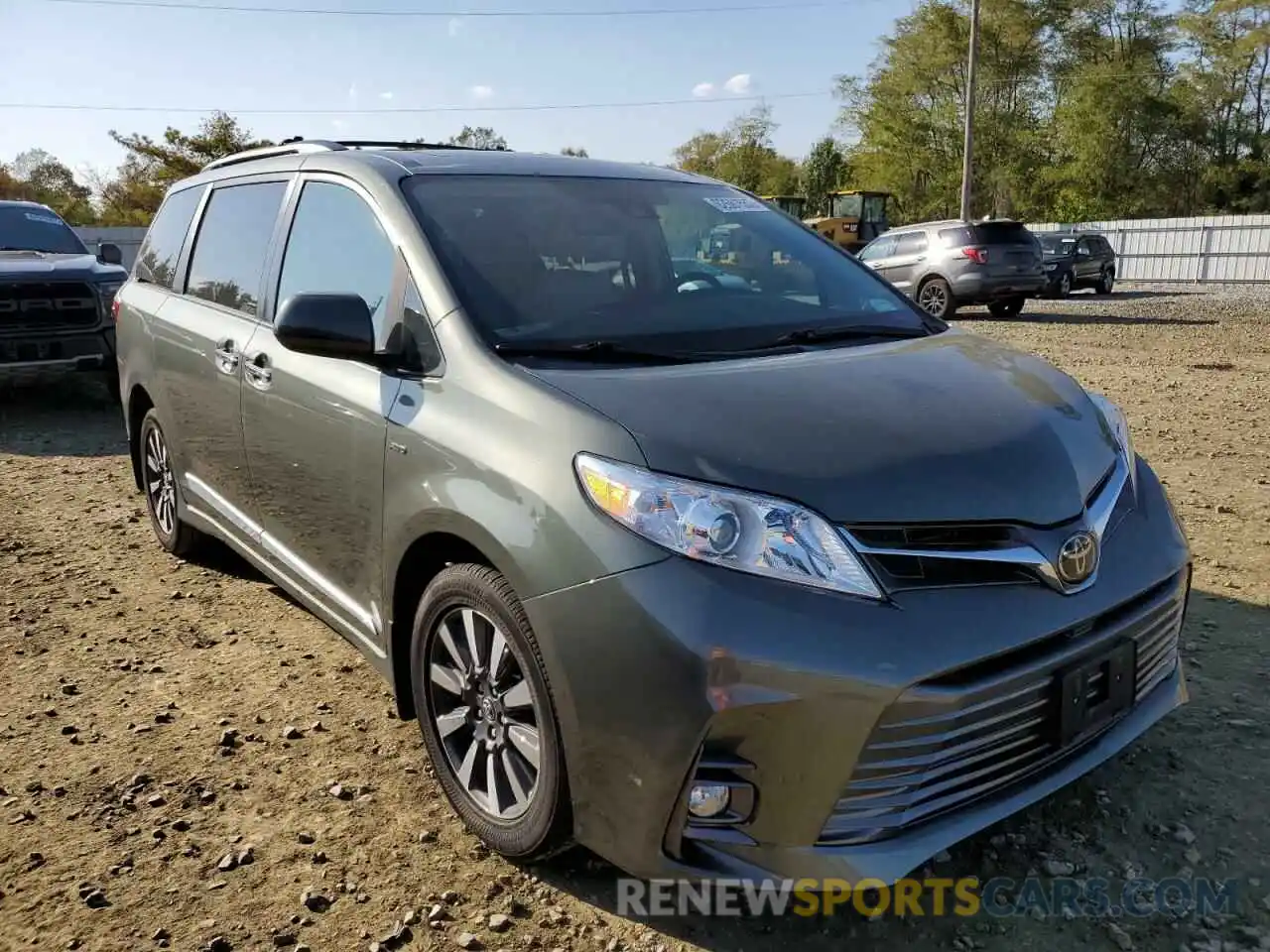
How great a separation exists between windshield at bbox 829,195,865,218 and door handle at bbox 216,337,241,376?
29.7 m

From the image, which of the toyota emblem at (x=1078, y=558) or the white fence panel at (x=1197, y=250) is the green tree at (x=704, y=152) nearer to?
the white fence panel at (x=1197, y=250)

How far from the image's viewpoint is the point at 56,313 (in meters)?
8.27

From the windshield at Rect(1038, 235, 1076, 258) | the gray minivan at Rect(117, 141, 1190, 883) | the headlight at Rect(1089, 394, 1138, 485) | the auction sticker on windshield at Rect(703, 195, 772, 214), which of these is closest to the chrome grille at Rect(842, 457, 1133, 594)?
the gray minivan at Rect(117, 141, 1190, 883)

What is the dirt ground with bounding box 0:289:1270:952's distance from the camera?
2.36 meters

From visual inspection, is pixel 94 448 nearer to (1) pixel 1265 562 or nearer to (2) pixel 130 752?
(2) pixel 130 752

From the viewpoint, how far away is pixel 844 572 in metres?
→ 2.02

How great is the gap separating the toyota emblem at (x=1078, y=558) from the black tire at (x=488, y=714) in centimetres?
115

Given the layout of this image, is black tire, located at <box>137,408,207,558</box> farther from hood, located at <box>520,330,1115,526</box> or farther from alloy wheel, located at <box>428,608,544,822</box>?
hood, located at <box>520,330,1115,526</box>

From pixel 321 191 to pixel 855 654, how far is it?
8.01ft

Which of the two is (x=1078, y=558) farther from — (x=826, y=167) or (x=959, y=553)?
(x=826, y=167)

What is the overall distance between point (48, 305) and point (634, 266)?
6944 millimetres

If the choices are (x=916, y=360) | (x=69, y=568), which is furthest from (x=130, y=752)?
(x=916, y=360)

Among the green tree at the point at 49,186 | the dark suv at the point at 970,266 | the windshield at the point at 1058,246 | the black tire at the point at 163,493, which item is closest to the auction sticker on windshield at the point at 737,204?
the black tire at the point at 163,493

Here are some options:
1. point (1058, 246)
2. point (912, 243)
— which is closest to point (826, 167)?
point (1058, 246)
